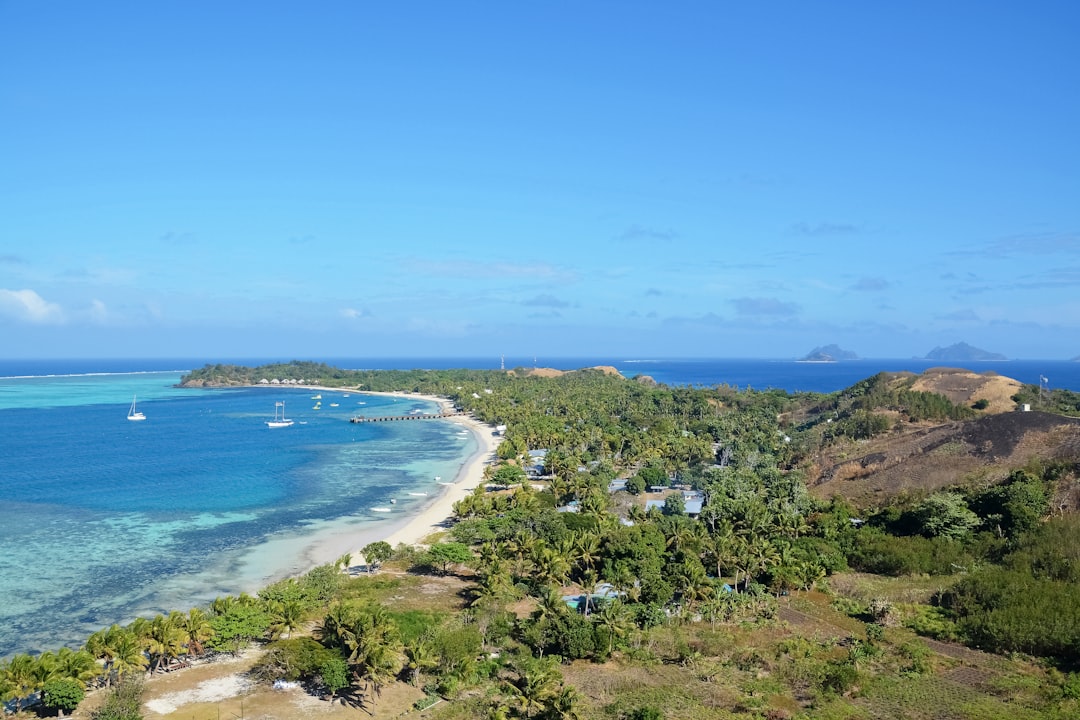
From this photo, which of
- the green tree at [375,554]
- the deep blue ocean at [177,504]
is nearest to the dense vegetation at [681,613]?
the green tree at [375,554]

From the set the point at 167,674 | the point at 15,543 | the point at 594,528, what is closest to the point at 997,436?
the point at 594,528

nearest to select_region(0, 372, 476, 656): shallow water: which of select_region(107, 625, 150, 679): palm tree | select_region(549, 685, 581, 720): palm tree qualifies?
select_region(107, 625, 150, 679): palm tree

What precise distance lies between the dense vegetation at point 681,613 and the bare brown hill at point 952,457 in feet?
16.8

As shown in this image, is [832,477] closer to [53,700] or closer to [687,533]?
[687,533]

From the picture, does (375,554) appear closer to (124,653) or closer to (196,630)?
(196,630)

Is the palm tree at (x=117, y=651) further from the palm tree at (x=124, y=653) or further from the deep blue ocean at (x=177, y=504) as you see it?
the deep blue ocean at (x=177, y=504)

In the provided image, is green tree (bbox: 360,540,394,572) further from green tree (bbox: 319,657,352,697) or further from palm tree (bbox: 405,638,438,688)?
green tree (bbox: 319,657,352,697)

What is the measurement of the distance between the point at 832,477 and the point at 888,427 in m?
26.1

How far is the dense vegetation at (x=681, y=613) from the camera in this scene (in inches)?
1309

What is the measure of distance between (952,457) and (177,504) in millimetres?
81751

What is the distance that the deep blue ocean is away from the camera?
48.6m

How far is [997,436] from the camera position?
76562 mm

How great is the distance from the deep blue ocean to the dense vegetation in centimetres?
809

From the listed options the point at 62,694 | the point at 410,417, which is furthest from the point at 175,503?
the point at 410,417
